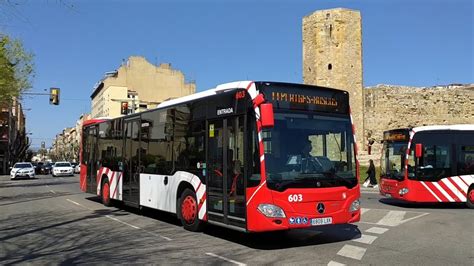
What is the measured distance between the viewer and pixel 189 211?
10078mm

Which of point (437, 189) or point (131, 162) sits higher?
point (131, 162)

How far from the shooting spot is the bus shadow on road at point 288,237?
28.3 ft

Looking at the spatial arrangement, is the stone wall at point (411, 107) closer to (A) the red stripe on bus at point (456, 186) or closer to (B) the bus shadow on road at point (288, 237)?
(A) the red stripe on bus at point (456, 186)

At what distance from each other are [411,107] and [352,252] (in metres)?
41.2

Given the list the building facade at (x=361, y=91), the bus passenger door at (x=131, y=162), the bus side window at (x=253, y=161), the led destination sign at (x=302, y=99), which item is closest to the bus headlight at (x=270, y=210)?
the bus side window at (x=253, y=161)

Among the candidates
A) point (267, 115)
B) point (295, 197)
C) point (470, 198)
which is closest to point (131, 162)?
point (295, 197)

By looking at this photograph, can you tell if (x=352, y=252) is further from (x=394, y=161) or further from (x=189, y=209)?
(x=394, y=161)

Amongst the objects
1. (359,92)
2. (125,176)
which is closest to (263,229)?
(125,176)

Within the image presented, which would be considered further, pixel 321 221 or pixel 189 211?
pixel 189 211

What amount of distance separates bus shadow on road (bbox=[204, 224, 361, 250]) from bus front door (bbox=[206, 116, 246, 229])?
637 mm

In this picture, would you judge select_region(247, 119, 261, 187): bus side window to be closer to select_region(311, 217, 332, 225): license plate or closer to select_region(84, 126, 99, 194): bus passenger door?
select_region(311, 217, 332, 225): license plate

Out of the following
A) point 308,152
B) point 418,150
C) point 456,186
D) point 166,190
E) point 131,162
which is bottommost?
point 456,186

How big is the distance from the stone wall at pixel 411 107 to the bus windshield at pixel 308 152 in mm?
37296

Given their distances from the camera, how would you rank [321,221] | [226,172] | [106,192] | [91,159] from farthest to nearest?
1. [91,159]
2. [106,192]
3. [226,172]
4. [321,221]
